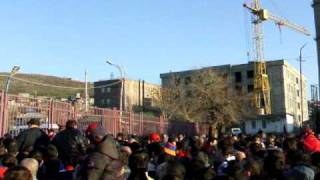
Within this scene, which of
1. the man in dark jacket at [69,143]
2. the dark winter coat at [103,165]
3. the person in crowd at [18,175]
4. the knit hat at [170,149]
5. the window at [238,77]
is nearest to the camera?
the person in crowd at [18,175]

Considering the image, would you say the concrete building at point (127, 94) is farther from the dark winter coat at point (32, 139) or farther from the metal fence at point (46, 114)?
the dark winter coat at point (32, 139)

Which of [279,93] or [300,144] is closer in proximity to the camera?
[300,144]

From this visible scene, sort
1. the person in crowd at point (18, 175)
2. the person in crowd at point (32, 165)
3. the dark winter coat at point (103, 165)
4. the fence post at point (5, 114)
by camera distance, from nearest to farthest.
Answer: the person in crowd at point (18, 175), the dark winter coat at point (103, 165), the person in crowd at point (32, 165), the fence post at point (5, 114)

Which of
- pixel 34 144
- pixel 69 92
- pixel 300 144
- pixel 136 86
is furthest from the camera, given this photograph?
pixel 69 92

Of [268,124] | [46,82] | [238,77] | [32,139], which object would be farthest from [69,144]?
[46,82]

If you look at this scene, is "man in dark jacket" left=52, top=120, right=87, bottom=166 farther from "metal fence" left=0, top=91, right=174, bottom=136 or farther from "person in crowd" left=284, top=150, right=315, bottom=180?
"metal fence" left=0, top=91, right=174, bottom=136

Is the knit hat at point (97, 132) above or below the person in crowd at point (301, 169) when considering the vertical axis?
above

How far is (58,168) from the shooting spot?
8078mm

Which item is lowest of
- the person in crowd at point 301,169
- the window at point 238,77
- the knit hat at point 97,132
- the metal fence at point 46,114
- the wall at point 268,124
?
the wall at point 268,124

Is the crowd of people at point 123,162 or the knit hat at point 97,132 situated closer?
the crowd of people at point 123,162

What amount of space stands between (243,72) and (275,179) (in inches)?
3688

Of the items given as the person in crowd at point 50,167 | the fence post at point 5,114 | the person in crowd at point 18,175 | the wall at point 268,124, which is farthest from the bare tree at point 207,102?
the person in crowd at point 18,175

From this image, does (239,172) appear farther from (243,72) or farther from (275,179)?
(243,72)

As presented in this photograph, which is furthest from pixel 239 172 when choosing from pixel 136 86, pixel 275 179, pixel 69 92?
pixel 69 92
